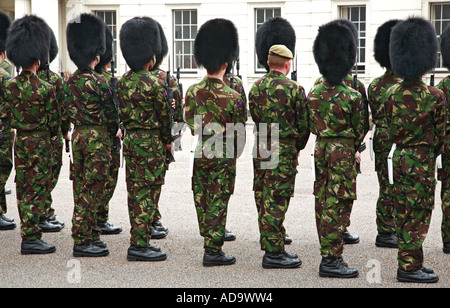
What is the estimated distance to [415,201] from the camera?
17.6 ft

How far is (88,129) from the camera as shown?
6.28 m

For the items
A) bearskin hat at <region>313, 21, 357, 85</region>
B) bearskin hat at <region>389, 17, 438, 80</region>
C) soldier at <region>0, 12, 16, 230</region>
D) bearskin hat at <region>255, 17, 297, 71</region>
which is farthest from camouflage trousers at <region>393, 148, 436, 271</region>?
soldier at <region>0, 12, 16, 230</region>

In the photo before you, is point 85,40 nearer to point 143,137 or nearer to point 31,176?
point 143,137

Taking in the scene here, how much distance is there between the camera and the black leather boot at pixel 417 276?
535cm

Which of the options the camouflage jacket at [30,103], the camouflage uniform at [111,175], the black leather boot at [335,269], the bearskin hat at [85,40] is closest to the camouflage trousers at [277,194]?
the black leather boot at [335,269]

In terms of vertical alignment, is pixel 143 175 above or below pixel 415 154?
below

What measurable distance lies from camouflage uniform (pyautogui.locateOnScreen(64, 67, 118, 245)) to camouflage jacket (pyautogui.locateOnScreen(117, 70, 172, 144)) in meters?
0.22

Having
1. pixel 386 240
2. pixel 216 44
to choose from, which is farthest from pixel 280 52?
pixel 386 240

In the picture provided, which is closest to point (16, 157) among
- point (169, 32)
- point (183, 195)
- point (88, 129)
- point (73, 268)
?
point (88, 129)

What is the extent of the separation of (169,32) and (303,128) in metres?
15.2

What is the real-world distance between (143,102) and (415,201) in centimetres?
239

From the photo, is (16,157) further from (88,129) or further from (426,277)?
(426,277)

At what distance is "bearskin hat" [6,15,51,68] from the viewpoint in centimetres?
649
